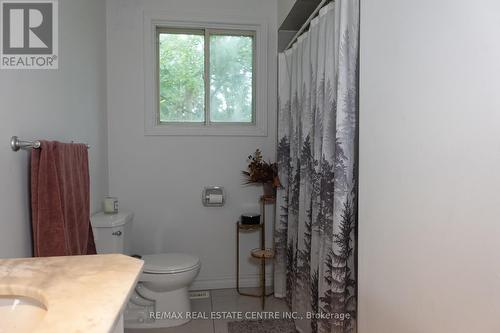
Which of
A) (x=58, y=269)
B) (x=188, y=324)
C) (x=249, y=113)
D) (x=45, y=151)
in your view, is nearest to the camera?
(x=58, y=269)

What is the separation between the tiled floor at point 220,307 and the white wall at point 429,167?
1226 mm

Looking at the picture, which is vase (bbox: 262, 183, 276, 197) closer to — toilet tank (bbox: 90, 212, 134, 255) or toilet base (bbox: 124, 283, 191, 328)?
toilet base (bbox: 124, 283, 191, 328)

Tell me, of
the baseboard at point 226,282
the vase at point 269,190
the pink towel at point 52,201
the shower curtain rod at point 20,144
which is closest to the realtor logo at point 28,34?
the shower curtain rod at point 20,144

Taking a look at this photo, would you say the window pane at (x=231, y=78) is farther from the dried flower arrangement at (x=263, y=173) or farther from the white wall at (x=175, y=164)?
the dried flower arrangement at (x=263, y=173)

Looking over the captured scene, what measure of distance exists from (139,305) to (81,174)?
3.53ft

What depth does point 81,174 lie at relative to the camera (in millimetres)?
1829

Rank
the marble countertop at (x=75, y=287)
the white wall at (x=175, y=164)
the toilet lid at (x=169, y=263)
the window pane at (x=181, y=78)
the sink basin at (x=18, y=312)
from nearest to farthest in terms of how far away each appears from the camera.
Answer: the marble countertop at (x=75, y=287) < the sink basin at (x=18, y=312) < the toilet lid at (x=169, y=263) < the white wall at (x=175, y=164) < the window pane at (x=181, y=78)

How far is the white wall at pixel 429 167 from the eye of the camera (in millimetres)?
798

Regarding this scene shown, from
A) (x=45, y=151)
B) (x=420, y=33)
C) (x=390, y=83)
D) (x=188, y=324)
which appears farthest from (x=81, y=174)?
(x=420, y=33)

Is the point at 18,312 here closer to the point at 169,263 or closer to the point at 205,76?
the point at 169,263

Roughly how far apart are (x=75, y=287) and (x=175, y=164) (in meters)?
2.13

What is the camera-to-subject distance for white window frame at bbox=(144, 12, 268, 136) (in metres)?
2.79

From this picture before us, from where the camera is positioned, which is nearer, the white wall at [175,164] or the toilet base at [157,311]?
the toilet base at [157,311]

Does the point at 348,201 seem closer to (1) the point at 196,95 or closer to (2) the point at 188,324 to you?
(2) the point at 188,324
